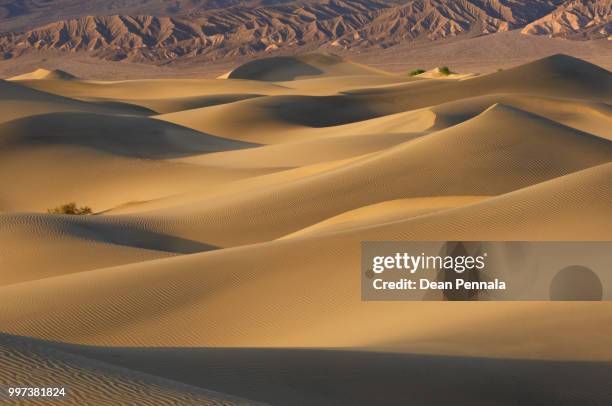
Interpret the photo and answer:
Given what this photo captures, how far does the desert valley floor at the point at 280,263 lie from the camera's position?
7.50 meters

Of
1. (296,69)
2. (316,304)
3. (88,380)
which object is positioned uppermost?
(296,69)

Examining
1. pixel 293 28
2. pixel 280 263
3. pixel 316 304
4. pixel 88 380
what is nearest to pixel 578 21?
pixel 293 28

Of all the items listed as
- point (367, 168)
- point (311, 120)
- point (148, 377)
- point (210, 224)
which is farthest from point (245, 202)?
point (311, 120)

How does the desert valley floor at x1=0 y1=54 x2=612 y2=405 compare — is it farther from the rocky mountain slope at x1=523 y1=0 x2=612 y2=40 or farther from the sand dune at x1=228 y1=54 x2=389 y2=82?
the rocky mountain slope at x1=523 y1=0 x2=612 y2=40

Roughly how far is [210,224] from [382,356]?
458 inches

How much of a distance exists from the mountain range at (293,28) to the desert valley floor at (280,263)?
119063mm

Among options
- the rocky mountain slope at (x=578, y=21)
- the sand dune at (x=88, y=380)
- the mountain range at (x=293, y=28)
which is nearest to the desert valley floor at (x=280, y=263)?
the sand dune at (x=88, y=380)

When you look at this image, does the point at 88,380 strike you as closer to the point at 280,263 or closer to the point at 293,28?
the point at 280,263

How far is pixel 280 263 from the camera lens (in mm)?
12625

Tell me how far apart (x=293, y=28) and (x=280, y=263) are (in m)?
157

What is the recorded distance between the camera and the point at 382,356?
8.15m

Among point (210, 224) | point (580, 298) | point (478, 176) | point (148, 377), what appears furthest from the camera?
point (478, 176)

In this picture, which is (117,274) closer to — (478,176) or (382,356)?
(382,356)

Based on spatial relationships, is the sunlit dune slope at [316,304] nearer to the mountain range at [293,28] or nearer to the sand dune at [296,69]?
the sand dune at [296,69]
